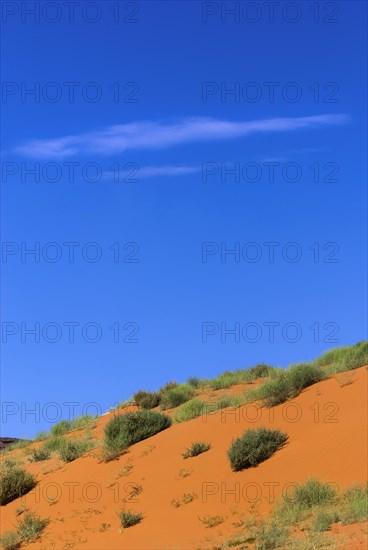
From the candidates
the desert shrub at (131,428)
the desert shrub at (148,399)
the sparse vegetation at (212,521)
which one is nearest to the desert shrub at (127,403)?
the desert shrub at (148,399)

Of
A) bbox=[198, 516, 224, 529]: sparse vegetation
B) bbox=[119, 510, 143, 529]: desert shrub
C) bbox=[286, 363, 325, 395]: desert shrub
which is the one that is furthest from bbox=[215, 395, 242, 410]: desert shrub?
bbox=[198, 516, 224, 529]: sparse vegetation

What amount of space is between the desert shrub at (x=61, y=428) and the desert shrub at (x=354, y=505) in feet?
82.5

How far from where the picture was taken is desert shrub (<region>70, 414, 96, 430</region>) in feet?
127

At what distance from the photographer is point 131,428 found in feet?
85.1

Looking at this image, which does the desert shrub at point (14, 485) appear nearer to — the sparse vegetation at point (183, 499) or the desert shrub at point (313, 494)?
the sparse vegetation at point (183, 499)

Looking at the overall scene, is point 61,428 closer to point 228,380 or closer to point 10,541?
point 228,380

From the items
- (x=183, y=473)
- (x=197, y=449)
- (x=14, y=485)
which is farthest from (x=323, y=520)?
(x=14, y=485)

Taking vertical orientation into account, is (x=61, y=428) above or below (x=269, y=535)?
above

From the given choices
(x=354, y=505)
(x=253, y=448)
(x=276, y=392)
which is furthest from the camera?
(x=276, y=392)

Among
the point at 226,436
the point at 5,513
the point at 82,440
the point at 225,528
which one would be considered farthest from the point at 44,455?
the point at 225,528

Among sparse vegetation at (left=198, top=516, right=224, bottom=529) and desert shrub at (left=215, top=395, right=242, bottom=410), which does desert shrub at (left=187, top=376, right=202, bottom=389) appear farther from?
sparse vegetation at (left=198, top=516, right=224, bottom=529)

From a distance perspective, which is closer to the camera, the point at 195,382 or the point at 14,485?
the point at 14,485

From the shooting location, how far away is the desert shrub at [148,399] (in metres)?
35.5

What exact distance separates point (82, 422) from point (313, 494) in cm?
2447
